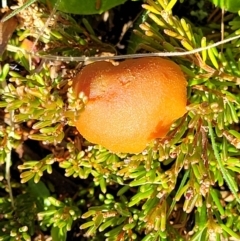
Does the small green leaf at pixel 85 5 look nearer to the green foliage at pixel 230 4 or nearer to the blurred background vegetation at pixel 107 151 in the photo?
the blurred background vegetation at pixel 107 151

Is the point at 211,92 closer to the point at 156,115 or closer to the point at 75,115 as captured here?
the point at 156,115

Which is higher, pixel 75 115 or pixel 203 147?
pixel 75 115

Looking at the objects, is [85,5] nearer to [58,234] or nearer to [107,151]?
[107,151]

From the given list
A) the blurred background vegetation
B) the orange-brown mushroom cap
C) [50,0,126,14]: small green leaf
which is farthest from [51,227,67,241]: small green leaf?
[50,0,126,14]: small green leaf

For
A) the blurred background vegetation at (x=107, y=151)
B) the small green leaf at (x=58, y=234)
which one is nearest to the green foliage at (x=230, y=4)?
the blurred background vegetation at (x=107, y=151)

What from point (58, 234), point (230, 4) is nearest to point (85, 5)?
point (230, 4)

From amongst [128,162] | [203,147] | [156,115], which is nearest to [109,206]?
[128,162]

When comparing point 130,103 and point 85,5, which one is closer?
point 130,103
